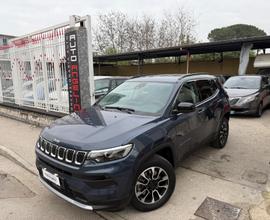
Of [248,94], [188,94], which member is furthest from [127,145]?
[248,94]

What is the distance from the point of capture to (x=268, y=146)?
5.42 meters

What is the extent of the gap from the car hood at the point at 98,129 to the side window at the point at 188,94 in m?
0.75

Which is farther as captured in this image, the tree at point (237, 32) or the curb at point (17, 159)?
the tree at point (237, 32)

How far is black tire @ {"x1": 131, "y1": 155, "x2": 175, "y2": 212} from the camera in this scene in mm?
2938

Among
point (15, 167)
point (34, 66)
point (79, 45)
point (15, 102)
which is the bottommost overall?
point (15, 167)

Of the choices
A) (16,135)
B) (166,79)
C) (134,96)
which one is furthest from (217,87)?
(16,135)

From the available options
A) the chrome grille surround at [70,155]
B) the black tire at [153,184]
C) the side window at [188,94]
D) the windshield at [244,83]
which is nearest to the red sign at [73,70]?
the side window at [188,94]

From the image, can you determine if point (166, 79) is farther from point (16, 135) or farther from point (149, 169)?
point (16, 135)

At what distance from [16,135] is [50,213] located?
4166 millimetres

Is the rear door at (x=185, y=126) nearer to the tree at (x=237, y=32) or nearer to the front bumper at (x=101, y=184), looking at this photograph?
the front bumper at (x=101, y=184)

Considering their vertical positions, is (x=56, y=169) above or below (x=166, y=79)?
below

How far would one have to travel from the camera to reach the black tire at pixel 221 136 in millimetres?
5043

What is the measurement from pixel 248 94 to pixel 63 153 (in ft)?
23.7

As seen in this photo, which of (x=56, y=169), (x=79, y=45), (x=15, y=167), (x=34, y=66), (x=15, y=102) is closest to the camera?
(x=56, y=169)
